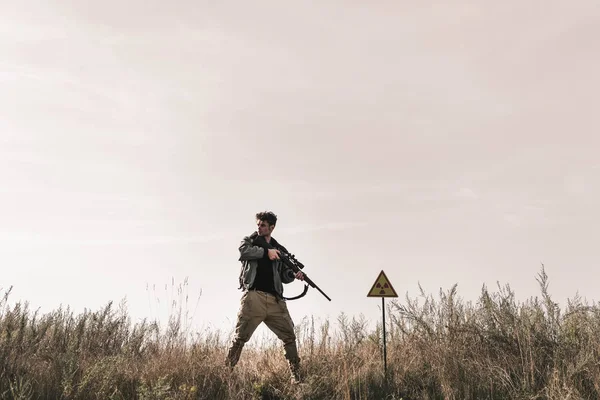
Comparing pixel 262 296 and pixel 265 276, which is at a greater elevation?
pixel 265 276

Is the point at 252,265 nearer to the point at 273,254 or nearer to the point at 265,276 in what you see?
the point at 265,276

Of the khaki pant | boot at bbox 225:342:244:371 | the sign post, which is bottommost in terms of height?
boot at bbox 225:342:244:371

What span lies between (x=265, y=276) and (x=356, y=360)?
7.50ft

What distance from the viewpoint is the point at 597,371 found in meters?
6.84

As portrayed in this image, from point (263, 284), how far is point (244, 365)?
1465mm

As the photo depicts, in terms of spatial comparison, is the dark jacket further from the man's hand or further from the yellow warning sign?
the yellow warning sign

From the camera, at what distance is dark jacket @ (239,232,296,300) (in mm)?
6805

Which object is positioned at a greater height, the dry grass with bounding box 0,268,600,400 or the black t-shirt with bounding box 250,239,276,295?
the black t-shirt with bounding box 250,239,276,295

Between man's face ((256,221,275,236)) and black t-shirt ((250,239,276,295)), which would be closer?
black t-shirt ((250,239,276,295))

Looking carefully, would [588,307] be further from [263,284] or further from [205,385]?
[205,385]

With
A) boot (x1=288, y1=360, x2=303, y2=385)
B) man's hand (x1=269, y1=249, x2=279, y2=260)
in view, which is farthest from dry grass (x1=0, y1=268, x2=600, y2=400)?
man's hand (x1=269, y1=249, x2=279, y2=260)

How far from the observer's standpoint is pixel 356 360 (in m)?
7.89

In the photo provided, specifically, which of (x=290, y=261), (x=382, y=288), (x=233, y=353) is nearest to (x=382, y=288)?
(x=382, y=288)

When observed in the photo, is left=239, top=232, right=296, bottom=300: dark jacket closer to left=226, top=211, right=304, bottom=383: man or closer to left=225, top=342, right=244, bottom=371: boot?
left=226, top=211, right=304, bottom=383: man
